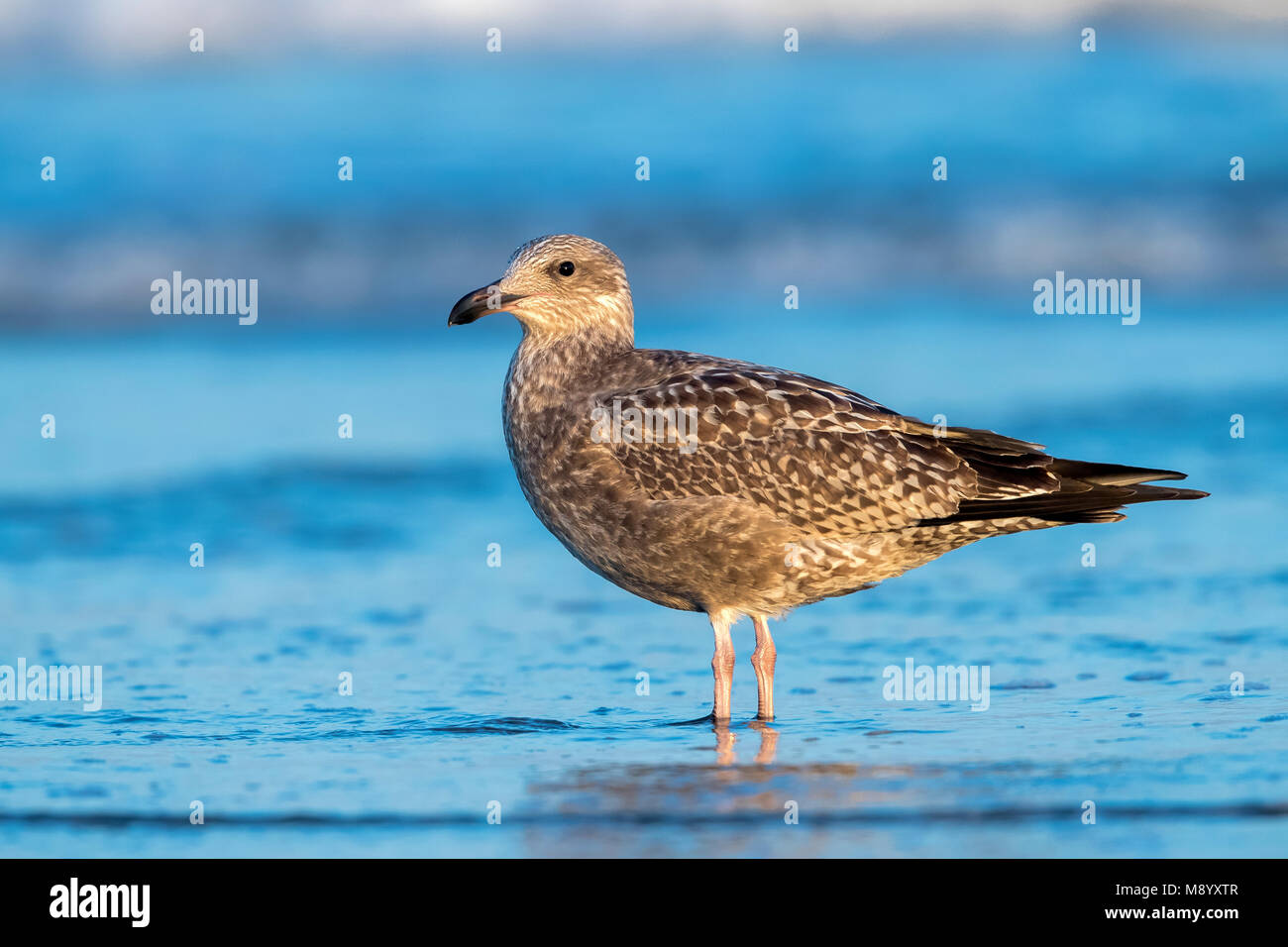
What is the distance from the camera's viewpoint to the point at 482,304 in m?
7.37

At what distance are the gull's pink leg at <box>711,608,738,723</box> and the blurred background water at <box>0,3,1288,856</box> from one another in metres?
0.20

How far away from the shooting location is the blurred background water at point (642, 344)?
5926 mm

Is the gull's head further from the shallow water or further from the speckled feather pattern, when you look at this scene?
the shallow water

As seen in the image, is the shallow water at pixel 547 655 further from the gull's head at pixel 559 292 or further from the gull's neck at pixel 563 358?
the gull's head at pixel 559 292

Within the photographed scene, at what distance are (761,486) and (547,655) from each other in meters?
1.75

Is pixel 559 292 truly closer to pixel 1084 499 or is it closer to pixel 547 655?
pixel 547 655

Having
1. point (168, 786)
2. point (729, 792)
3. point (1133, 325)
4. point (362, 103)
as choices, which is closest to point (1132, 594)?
point (729, 792)

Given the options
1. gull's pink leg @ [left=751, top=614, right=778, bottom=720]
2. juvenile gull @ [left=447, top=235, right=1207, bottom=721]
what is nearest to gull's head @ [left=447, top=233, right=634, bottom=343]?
juvenile gull @ [left=447, top=235, right=1207, bottom=721]

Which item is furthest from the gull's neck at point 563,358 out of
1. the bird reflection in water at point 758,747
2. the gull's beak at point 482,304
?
the bird reflection in water at point 758,747

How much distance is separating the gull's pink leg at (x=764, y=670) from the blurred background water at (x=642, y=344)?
169mm

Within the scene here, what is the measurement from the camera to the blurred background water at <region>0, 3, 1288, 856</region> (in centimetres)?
593

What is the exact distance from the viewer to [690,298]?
19.8 metres

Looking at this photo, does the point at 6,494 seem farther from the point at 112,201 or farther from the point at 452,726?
the point at 112,201

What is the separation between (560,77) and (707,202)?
4.89 metres
